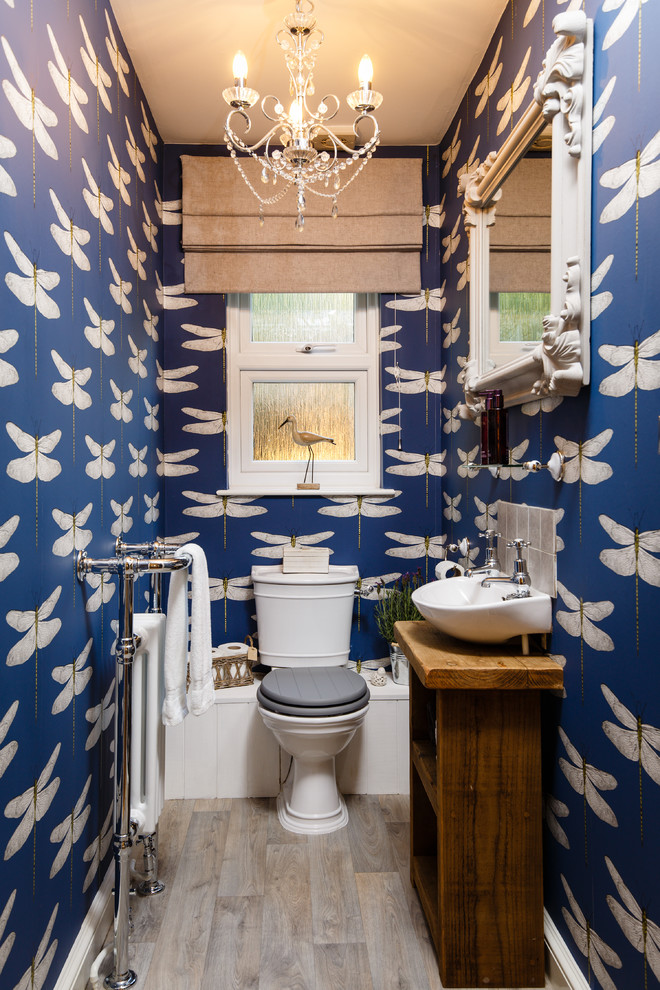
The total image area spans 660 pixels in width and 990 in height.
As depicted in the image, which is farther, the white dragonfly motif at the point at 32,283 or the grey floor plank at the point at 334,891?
the grey floor plank at the point at 334,891

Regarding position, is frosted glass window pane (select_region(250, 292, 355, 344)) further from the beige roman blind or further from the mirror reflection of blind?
the mirror reflection of blind

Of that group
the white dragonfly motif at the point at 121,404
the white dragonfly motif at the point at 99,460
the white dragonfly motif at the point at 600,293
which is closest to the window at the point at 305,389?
the white dragonfly motif at the point at 121,404

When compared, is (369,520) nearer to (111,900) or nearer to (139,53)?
(111,900)

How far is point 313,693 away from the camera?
2119mm

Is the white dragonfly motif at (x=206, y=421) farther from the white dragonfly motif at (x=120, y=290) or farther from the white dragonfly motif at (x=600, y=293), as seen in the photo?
the white dragonfly motif at (x=600, y=293)

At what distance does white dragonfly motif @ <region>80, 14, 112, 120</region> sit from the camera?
162 cm

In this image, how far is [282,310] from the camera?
111 inches

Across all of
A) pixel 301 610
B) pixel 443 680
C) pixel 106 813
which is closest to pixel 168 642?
pixel 106 813

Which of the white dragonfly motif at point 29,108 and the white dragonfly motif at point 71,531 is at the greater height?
the white dragonfly motif at point 29,108

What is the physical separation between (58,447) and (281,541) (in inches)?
56.7

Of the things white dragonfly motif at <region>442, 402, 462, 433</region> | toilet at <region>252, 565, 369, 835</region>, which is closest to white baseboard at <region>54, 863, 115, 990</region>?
toilet at <region>252, 565, 369, 835</region>

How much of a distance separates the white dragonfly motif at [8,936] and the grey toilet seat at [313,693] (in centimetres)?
101

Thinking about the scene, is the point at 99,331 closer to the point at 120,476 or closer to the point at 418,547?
the point at 120,476

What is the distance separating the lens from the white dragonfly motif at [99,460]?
1.65 m
